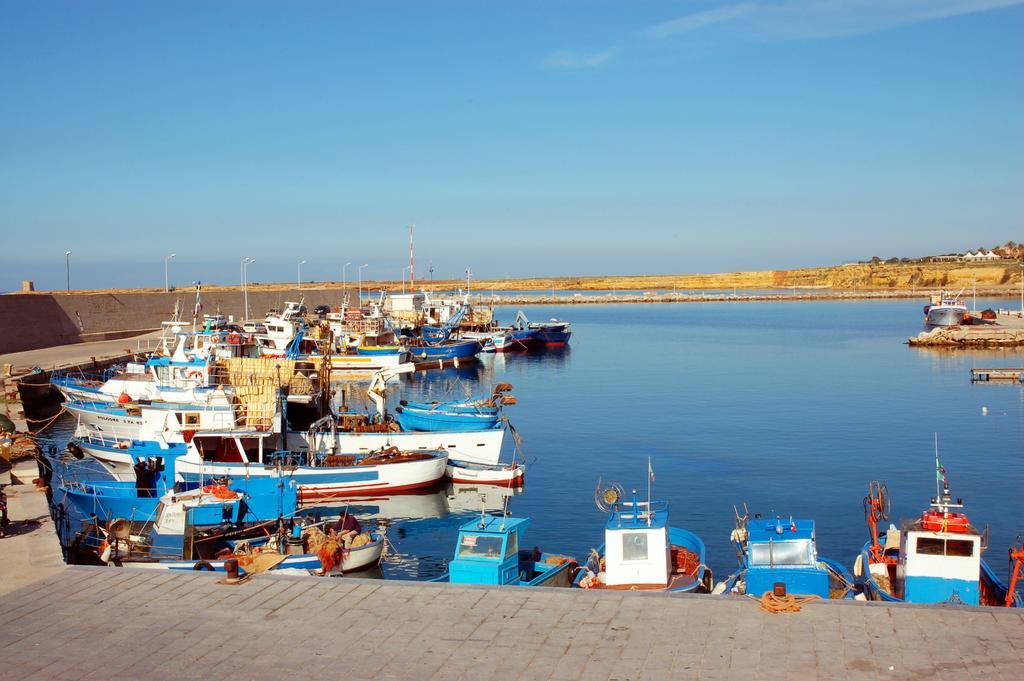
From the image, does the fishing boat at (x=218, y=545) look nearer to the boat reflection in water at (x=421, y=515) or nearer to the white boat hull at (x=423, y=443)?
the boat reflection in water at (x=421, y=515)

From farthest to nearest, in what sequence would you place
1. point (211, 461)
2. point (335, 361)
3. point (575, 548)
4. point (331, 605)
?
1. point (335, 361)
2. point (211, 461)
3. point (575, 548)
4. point (331, 605)

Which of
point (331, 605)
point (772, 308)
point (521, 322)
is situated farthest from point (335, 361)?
point (772, 308)

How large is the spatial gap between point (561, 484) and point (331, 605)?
16.9 meters

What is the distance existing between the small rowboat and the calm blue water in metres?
0.62

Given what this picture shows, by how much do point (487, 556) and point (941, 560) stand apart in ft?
23.0

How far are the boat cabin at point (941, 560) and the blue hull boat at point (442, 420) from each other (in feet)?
60.8

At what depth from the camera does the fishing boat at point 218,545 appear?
17578 millimetres

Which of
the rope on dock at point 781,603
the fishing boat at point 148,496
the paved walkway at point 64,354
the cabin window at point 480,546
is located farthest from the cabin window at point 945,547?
the paved walkway at point 64,354

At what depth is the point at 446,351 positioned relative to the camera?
229ft

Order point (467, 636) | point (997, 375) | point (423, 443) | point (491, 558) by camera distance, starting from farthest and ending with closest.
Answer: point (997, 375)
point (423, 443)
point (491, 558)
point (467, 636)

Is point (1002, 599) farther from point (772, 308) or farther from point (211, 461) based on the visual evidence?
point (772, 308)

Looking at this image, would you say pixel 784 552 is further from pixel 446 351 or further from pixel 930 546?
pixel 446 351

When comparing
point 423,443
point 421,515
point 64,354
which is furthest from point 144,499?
point 64,354

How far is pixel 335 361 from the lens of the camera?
60812 mm
